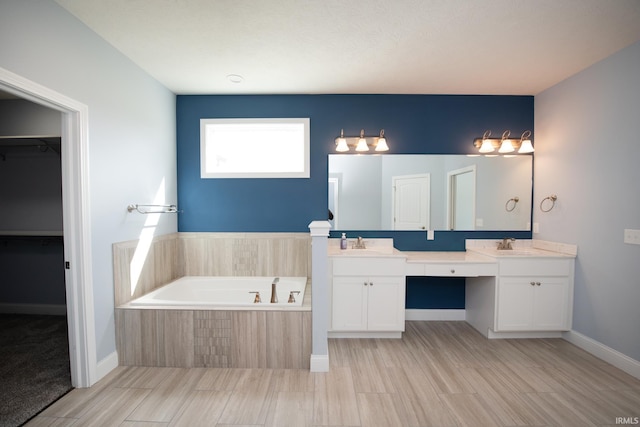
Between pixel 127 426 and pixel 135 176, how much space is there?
189 centimetres

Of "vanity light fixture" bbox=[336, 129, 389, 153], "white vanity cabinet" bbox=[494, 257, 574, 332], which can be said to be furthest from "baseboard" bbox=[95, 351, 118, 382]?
"white vanity cabinet" bbox=[494, 257, 574, 332]

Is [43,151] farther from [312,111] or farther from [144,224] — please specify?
[312,111]

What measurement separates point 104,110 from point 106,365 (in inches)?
78.0

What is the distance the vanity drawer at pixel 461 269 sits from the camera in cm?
267

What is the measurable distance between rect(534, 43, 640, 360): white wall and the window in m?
2.63

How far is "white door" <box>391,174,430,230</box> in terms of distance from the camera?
124 inches

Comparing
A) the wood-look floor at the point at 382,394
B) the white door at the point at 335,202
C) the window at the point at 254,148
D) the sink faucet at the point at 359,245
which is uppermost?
the window at the point at 254,148

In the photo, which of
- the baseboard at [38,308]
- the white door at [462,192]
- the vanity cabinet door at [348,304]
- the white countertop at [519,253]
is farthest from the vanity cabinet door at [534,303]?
the baseboard at [38,308]

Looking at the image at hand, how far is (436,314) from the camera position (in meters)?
3.20

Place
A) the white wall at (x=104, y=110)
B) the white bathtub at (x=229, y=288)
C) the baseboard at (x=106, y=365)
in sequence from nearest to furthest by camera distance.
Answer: the white wall at (x=104, y=110) → the baseboard at (x=106, y=365) → the white bathtub at (x=229, y=288)

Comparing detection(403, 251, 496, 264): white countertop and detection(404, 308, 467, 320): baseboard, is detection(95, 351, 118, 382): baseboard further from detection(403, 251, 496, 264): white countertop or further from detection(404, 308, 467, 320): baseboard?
detection(404, 308, 467, 320): baseboard

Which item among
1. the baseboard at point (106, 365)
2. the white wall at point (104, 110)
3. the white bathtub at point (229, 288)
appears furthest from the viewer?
the white bathtub at point (229, 288)

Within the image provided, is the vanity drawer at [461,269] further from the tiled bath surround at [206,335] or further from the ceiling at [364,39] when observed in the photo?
the ceiling at [364,39]

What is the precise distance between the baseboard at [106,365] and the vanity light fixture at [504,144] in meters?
4.06
